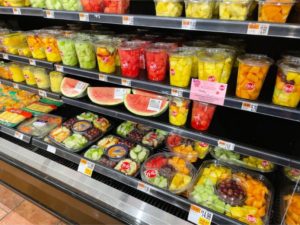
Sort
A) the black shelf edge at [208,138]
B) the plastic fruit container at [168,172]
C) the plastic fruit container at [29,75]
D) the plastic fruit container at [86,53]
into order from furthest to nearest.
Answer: the plastic fruit container at [29,75], the plastic fruit container at [86,53], the plastic fruit container at [168,172], the black shelf edge at [208,138]

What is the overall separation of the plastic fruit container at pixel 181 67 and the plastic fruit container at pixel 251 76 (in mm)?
273

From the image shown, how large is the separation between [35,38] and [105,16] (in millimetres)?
805

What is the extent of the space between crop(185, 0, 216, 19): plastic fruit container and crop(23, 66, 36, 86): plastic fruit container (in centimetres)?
154

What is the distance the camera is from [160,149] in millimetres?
1961

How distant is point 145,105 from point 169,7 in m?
0.65

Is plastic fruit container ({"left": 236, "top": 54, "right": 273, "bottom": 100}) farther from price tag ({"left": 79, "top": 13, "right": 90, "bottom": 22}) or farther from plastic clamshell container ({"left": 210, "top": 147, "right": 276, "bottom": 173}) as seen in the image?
price tag ({"left": 79, "top": 13, "right": 90, "bottom": 22})

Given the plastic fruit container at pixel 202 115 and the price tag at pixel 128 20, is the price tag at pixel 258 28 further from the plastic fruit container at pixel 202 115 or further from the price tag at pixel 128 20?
the price tag at pixel 128 20

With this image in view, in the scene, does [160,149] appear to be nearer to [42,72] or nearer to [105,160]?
[105,160]

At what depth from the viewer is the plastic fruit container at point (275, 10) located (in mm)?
961

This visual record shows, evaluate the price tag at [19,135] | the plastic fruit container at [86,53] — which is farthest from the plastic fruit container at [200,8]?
the price tag at [19,135]

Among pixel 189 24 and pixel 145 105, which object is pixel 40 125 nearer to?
pixel 145 105

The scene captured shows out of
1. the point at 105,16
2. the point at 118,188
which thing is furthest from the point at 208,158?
the point at 105,16

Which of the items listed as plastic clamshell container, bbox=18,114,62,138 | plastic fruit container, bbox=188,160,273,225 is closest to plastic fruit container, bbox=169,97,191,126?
plastic fruit container, bbox=188,160,273,225

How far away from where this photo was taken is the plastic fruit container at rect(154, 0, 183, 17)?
1221 mm
